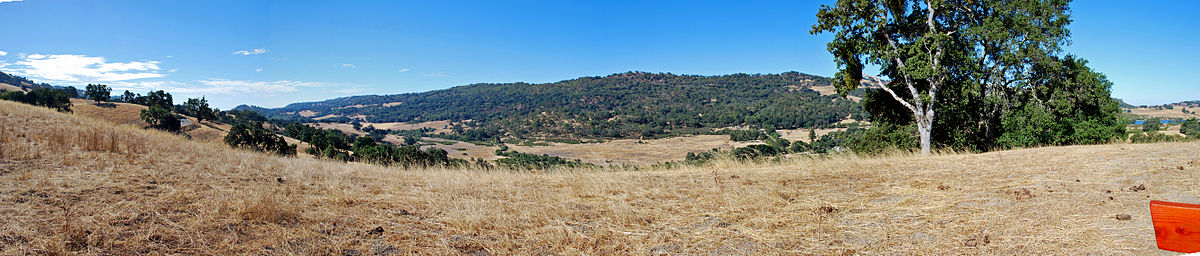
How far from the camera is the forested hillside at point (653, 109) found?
115 metres

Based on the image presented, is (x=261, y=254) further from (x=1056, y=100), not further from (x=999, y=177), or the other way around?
(x=1056, y=100)

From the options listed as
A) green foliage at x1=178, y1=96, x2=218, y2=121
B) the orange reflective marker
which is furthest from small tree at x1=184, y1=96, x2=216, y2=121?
the orange reflective marker

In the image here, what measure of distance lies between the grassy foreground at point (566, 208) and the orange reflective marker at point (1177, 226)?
1.85 m

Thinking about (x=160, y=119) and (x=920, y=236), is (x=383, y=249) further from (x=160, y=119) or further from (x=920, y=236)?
(x=160, y=119)

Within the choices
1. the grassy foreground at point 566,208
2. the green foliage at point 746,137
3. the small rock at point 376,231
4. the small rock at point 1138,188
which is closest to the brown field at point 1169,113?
the green foliage at point 746,137

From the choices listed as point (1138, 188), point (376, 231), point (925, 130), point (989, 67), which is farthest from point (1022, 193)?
point (989, 67)

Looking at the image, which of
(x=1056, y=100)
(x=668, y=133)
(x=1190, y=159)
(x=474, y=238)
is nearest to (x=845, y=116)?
(x=668, y=133)

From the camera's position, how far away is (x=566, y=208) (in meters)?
5.45

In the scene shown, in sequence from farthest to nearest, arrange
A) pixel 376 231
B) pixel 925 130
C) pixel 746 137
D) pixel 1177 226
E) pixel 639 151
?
1. pixel 746 137
2. pixel 639 151
3. pixel 925 130
4. pixel 376 231
5. pixel 1177 226

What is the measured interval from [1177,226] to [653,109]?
150056 mm

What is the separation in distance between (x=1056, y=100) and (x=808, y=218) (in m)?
16.6

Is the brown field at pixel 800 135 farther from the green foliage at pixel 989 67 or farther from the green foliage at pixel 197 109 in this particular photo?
the green foliage at pixel 197 109

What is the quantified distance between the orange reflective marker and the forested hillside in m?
106

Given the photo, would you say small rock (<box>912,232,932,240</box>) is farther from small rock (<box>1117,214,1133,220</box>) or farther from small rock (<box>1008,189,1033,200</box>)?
small rock (<box>1008,189,1033,200</box>)
